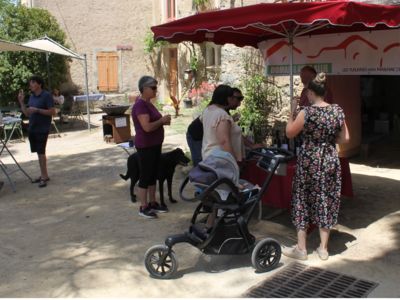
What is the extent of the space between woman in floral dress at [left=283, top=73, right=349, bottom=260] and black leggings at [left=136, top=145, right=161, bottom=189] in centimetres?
178

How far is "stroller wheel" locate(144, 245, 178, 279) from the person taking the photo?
3.85m

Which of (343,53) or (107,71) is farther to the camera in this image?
(107,71)

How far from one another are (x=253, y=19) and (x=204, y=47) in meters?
12.3

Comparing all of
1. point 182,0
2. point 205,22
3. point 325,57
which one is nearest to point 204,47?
point 182,0

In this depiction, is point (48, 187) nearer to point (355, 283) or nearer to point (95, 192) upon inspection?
point (95, 192)

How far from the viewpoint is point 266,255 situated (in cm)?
Answer: 398

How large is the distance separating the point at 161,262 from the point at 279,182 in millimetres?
1505

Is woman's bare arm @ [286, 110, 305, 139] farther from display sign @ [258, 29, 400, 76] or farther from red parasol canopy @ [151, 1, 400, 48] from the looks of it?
display sign @ [258, 29, 400, 76]

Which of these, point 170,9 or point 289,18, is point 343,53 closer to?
point 289,18

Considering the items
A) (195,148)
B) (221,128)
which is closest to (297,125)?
(221,128)

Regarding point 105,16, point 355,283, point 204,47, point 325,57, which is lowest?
point 355,283

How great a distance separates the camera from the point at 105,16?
59.5 feet

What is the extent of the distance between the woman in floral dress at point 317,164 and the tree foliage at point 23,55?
1135 centimetres

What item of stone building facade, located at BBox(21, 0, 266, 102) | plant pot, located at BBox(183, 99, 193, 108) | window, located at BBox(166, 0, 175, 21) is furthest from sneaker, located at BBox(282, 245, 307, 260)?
window, located at BBox(166, 0, 175, 21)
